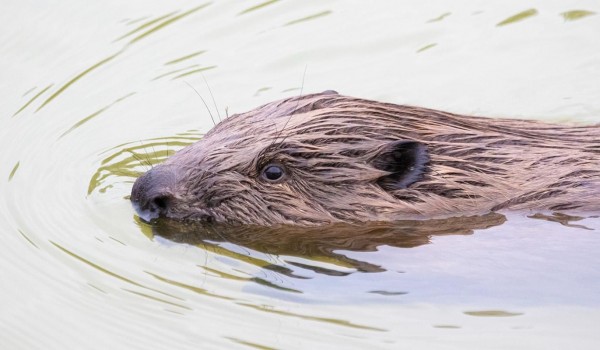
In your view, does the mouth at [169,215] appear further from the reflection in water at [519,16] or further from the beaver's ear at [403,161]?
the reflection in water at [519,16]

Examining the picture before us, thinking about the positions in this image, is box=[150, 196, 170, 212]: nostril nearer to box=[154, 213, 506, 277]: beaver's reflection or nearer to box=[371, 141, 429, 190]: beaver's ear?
box=[154, 213, 506, 277]: beaver's reflection

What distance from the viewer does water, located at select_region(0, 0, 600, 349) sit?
632 centimetres

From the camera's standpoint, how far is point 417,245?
6.87m

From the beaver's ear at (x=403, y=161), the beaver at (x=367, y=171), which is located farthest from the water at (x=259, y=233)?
the beaver's ear at (x=403, y=161)

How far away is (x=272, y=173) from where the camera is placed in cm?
695

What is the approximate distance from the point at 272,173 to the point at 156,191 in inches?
25.9

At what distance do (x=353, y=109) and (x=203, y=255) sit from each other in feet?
3.85

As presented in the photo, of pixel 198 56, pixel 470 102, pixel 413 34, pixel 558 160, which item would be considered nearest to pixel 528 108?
pixel 470 102

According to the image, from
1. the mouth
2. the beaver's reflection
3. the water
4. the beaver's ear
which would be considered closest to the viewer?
the water

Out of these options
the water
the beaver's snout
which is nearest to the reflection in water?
the water

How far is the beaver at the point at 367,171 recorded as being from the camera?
6809mm

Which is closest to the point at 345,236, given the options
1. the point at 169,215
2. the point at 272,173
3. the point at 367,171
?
the point at 367,171

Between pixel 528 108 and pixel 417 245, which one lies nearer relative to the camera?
pixel 417 245

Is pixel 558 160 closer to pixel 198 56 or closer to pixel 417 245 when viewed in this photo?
pixel 417 245
